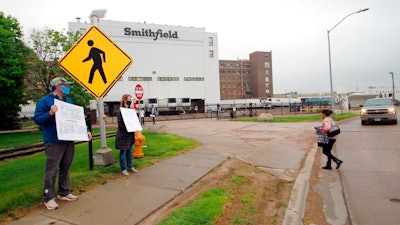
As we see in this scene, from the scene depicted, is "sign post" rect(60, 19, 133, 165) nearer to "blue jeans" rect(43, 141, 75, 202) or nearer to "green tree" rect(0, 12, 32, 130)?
"blue jeans" rect(43, 141, 75, 202)

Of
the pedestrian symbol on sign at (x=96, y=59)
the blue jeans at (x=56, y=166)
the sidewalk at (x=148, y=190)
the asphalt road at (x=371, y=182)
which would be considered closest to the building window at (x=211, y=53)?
the asphalt road at (x=371, y=182)

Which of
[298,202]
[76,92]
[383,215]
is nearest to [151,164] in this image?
[298,202]

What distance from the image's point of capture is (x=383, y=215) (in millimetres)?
4500

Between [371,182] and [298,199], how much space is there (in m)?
2.30

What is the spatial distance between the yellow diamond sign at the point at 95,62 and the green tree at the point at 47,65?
17334 mm

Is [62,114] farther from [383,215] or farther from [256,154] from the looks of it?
[256,154]

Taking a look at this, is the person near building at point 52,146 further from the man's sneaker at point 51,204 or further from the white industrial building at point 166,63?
the white industrial building at point 166,63

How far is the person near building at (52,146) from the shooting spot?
432cm

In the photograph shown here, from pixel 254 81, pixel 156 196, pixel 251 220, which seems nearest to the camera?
pixel 251 220

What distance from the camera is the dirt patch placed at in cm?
421

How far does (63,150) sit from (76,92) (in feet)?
64.5

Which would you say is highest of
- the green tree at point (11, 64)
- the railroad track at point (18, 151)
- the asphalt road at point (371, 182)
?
the green tree at point (11, 64)

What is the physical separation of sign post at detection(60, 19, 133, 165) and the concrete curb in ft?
14.0

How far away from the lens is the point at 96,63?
6.43m
